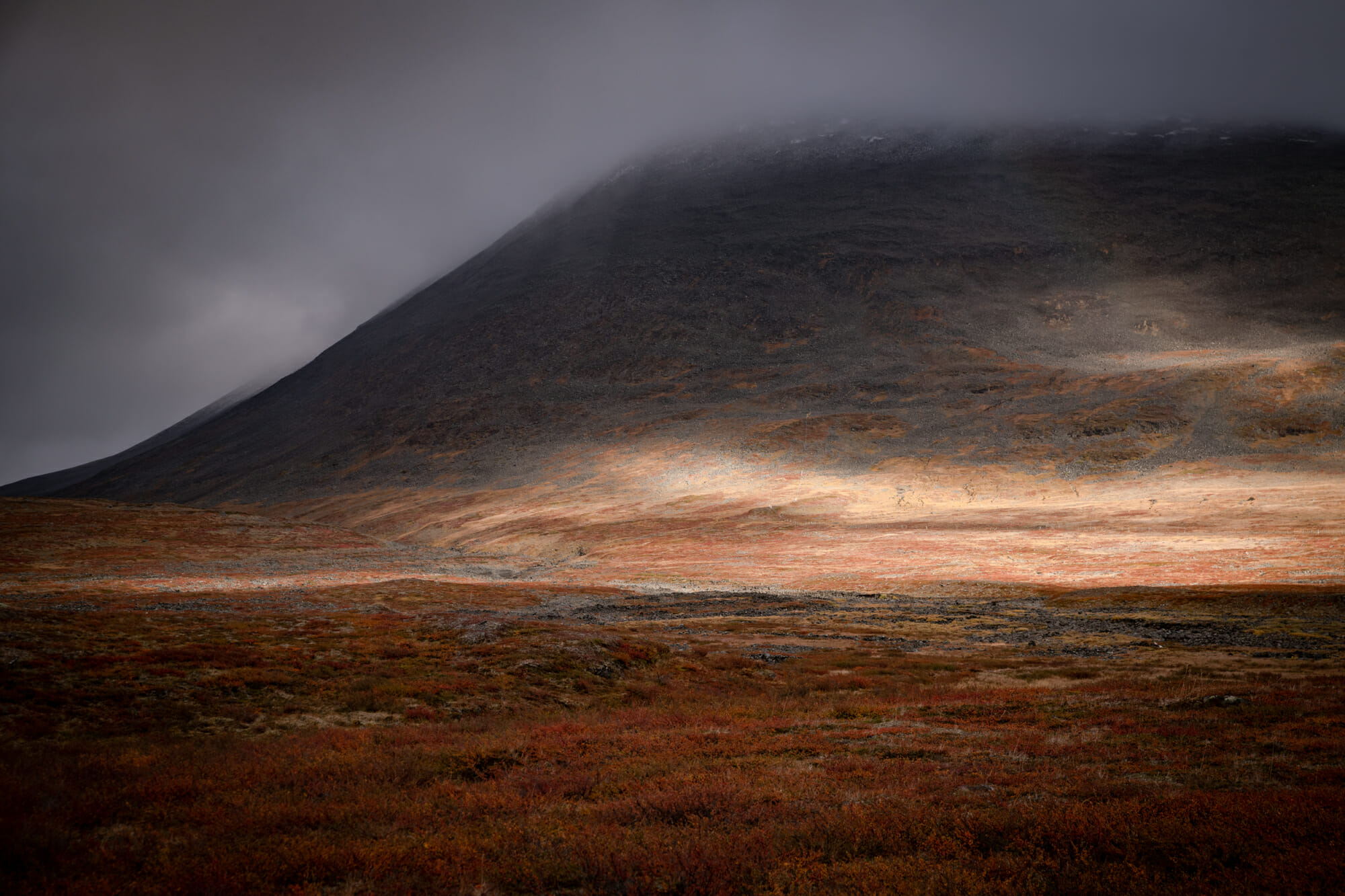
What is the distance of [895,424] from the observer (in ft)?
428

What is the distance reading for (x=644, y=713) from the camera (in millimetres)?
18219

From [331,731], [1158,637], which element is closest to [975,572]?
[1158,637]

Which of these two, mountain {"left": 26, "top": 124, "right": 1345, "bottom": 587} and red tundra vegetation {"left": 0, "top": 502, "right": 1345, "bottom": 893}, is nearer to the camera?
red tundra vegetation {"left": 0, "top": 502, "right": 1345, "bottom": 893}

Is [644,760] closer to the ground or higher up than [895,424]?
closer to the ground

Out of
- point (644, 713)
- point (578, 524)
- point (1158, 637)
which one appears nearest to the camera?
point (644, 713)

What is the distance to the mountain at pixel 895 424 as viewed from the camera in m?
70.3

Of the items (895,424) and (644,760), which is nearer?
(644,760)

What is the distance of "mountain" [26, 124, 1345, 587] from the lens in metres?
70.3

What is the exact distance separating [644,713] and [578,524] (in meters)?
74.8

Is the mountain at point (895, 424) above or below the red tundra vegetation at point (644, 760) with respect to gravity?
above

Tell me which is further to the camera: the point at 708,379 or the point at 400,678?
the point at 708,379

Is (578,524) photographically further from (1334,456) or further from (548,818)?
(1334,456)

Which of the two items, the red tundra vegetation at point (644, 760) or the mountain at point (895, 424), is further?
the mountain at point (895, 424)

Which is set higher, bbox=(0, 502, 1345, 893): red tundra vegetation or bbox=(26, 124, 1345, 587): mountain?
bbox=(26, 124, 1345, 587): mountain
